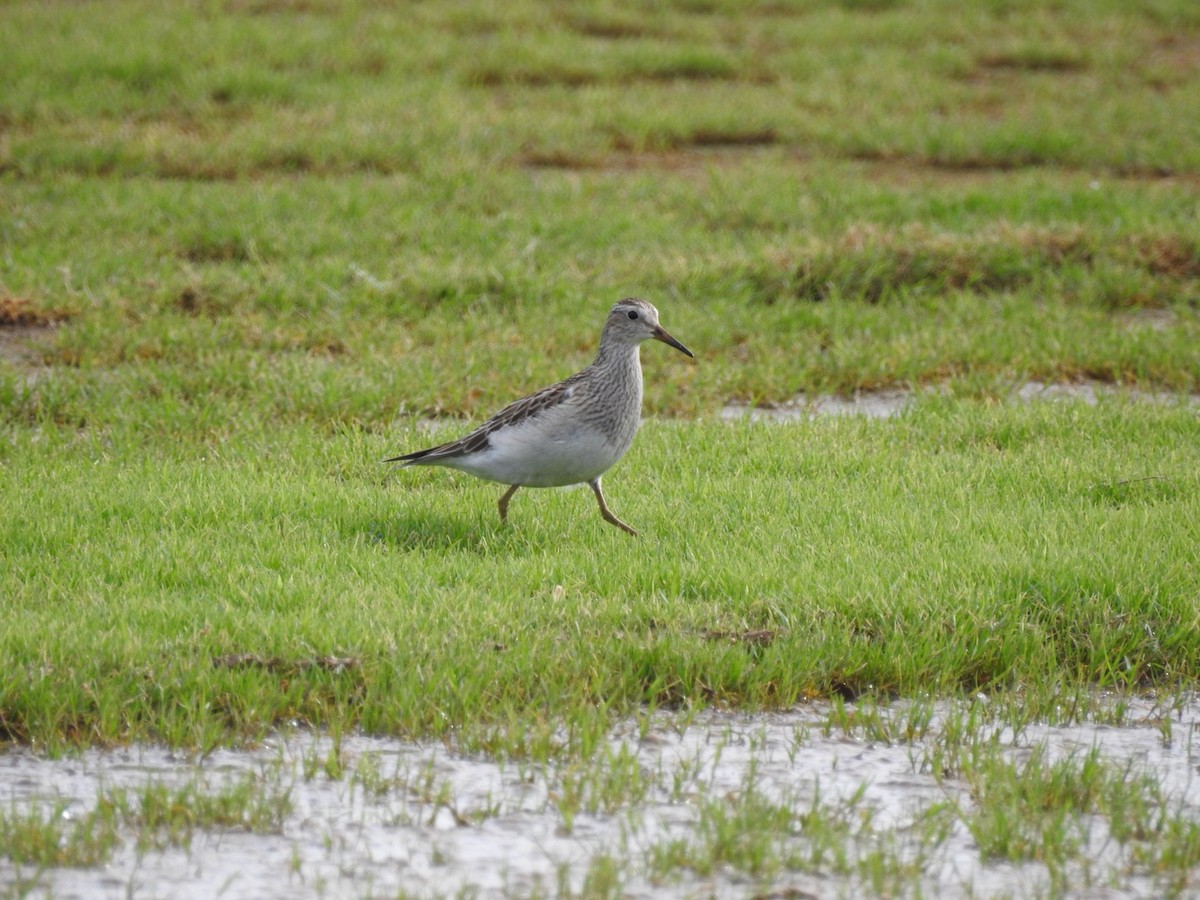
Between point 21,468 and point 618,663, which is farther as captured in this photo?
point 21,468

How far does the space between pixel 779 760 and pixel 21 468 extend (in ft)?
14.5

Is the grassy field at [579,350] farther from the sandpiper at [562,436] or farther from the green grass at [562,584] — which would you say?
the sandpiper at [562,436]

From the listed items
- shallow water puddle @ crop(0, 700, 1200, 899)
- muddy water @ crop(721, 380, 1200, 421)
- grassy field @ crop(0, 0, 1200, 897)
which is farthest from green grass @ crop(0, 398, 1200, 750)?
muddy water @ crop(721, 380, 1200, 421)

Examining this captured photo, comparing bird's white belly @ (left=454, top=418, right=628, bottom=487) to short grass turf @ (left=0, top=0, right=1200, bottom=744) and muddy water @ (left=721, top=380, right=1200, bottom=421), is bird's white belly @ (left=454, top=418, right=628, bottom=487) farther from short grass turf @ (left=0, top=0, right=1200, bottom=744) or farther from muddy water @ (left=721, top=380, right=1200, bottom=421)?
muddy water @ (left=721, top=380, right=1200, bottom=421)

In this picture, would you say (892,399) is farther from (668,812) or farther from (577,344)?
(668,812)

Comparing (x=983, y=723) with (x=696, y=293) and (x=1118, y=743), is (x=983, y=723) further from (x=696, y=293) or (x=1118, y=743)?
(x=696, y=293)

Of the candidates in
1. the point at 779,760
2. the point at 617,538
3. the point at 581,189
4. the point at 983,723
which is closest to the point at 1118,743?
the point at 983,723

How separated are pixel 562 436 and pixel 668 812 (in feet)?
7.50

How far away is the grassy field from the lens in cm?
591

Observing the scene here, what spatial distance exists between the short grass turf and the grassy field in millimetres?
34

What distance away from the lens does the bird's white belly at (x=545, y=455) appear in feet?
22.5

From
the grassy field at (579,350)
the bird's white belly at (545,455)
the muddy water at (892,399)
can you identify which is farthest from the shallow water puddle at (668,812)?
the muddy water at (892,399)

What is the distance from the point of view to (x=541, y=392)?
716 cm

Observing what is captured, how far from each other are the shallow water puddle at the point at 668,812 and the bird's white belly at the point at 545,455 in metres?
1.58
